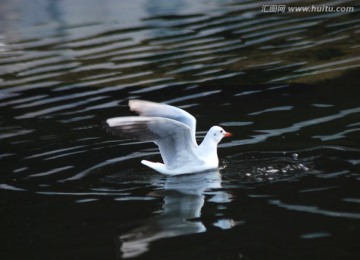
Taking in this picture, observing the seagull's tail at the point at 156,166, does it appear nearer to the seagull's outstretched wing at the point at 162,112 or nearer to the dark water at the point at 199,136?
the dark water at the point at 199,136

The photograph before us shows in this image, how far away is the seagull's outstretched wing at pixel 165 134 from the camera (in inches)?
421

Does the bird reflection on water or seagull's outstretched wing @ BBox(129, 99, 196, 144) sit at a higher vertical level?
seagull's outstretched wing @ BBox(129, 99, 196, 144)

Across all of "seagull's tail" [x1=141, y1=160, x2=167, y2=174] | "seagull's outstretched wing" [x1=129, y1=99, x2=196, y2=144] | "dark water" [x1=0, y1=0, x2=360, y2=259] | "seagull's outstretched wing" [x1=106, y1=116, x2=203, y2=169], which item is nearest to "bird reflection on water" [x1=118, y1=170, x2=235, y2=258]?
"dark water" [x1=0, y1=0, x2=360, y2=259]

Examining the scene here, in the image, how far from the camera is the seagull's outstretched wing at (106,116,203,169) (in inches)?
421

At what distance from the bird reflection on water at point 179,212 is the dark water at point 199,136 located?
0.02 m

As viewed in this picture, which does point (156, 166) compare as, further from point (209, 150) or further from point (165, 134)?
point (209, 150)

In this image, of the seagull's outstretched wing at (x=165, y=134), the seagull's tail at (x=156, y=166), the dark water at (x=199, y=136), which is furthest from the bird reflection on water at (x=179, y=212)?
the seagull's outstretched wing at (x=165, y=134)

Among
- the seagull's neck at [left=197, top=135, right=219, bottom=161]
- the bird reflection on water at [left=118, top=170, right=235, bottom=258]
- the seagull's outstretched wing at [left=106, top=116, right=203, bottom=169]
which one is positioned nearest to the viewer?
the bird reflection on water at [left=118, top=170, right=235, bottom=258]

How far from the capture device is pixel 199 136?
13.6 metres

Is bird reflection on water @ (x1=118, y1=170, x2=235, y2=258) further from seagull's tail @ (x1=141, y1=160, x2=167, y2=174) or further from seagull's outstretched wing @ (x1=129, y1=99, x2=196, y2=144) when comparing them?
seagull's outstretched wing @ (x1=129, y1=99, x2=196, y2=144)

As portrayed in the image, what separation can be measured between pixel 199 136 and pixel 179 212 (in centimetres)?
384

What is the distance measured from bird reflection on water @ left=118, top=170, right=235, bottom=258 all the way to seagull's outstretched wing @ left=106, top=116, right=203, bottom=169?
248mm

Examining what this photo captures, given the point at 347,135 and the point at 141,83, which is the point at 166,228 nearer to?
the point at 347,135

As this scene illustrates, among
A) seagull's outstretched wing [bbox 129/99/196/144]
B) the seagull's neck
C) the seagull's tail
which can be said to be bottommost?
the seagull's tail
